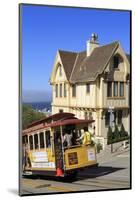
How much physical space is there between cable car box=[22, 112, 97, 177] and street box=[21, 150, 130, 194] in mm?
94

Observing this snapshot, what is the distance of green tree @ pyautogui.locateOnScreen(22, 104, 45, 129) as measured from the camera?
5.68m

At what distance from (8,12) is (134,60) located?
4.87ft

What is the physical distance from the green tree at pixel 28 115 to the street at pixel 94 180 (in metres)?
0.58

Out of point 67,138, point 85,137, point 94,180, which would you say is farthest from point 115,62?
point 94,180

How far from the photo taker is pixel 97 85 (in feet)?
19.6

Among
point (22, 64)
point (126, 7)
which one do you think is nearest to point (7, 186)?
point (22, 64)

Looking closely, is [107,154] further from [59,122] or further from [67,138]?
[59,122]

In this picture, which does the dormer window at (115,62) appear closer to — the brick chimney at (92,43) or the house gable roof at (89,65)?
the house gable roof at (89,65)

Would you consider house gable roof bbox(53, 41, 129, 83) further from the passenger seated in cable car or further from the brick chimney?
the passenger seated in cable car

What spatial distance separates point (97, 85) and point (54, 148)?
0.83 metres

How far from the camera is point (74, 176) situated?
5.89 metres

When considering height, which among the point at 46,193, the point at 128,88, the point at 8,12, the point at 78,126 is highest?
the point at 8,12

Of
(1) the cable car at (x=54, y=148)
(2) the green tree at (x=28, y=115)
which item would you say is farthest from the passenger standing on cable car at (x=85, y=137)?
(2) the green tree at (x=28, y=115)

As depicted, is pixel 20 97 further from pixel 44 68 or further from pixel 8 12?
pixel 8 12
